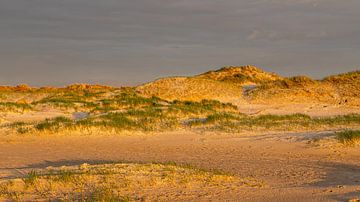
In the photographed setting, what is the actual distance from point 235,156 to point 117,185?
6.06 m

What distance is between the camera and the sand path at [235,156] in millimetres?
8406

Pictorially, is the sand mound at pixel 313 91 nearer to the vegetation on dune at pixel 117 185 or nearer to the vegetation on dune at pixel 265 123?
the vegetation on dune at pixel 265 123

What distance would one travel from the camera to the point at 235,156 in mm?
13680

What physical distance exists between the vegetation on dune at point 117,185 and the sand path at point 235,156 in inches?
30.4

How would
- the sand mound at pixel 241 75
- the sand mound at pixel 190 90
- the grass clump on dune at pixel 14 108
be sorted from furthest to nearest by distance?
the sand mound at pixel 241 75, the sand mound at pixel 190 90, the grass clump on dune at pixel 14 108

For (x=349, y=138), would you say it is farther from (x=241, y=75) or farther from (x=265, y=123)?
(x=241, y=75)

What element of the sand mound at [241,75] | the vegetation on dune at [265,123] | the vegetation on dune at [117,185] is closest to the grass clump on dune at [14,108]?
the vegetation on dune at [265,123]

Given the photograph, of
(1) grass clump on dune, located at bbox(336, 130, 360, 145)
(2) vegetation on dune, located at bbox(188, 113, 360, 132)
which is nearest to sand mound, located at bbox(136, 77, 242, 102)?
(2) vegetation on dune, located at bbox(188, 113, 360, 132)

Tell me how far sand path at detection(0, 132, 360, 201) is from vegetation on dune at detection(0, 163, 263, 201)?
77cm

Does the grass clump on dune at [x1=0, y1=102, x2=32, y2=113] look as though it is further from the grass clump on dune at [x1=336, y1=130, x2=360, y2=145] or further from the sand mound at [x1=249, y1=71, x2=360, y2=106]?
the grass clump on dune at [x1=336, y1=130, x2=360, y2=145]

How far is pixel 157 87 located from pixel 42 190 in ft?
104

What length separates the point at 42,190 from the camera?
8.01 metres

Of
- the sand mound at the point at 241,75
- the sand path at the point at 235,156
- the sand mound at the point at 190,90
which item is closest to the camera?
the sand path at the point at 235,156

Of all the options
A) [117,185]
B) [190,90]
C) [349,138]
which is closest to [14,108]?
[190,90]
